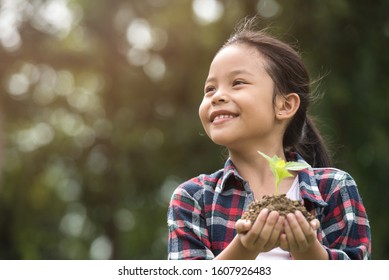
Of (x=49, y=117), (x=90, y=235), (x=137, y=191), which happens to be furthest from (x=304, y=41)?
(x=49, y=117)

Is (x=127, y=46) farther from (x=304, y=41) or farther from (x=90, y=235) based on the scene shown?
(x=304, y=41)

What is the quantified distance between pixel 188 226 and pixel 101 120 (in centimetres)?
594

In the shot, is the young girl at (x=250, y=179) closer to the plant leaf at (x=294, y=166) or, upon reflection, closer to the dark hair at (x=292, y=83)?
the dark hair at (x=292, y=83)

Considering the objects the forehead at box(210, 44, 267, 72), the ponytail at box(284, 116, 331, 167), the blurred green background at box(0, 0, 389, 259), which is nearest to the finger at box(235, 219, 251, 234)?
the forehead at box(210, 44, 267, 72)

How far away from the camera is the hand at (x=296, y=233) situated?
1.64 metres

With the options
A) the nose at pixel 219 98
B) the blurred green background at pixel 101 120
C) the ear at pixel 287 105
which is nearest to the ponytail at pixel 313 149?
the ear at pixel 287 105

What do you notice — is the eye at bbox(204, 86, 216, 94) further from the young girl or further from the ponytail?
the ponytail

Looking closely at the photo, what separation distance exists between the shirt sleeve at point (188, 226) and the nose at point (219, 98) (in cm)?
22

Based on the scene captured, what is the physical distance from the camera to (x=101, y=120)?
25.6 ft

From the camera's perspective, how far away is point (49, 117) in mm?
8266

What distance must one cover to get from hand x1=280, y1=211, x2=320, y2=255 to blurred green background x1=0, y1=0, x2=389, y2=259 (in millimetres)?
4237

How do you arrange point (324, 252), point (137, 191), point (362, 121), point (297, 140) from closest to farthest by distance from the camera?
1. point (324, 252)
2. point (297, 140)
3. point (362, 121)
4. point (137, 191)

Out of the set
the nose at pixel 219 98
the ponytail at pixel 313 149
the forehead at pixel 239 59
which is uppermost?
the forehead at pixel 239 59
